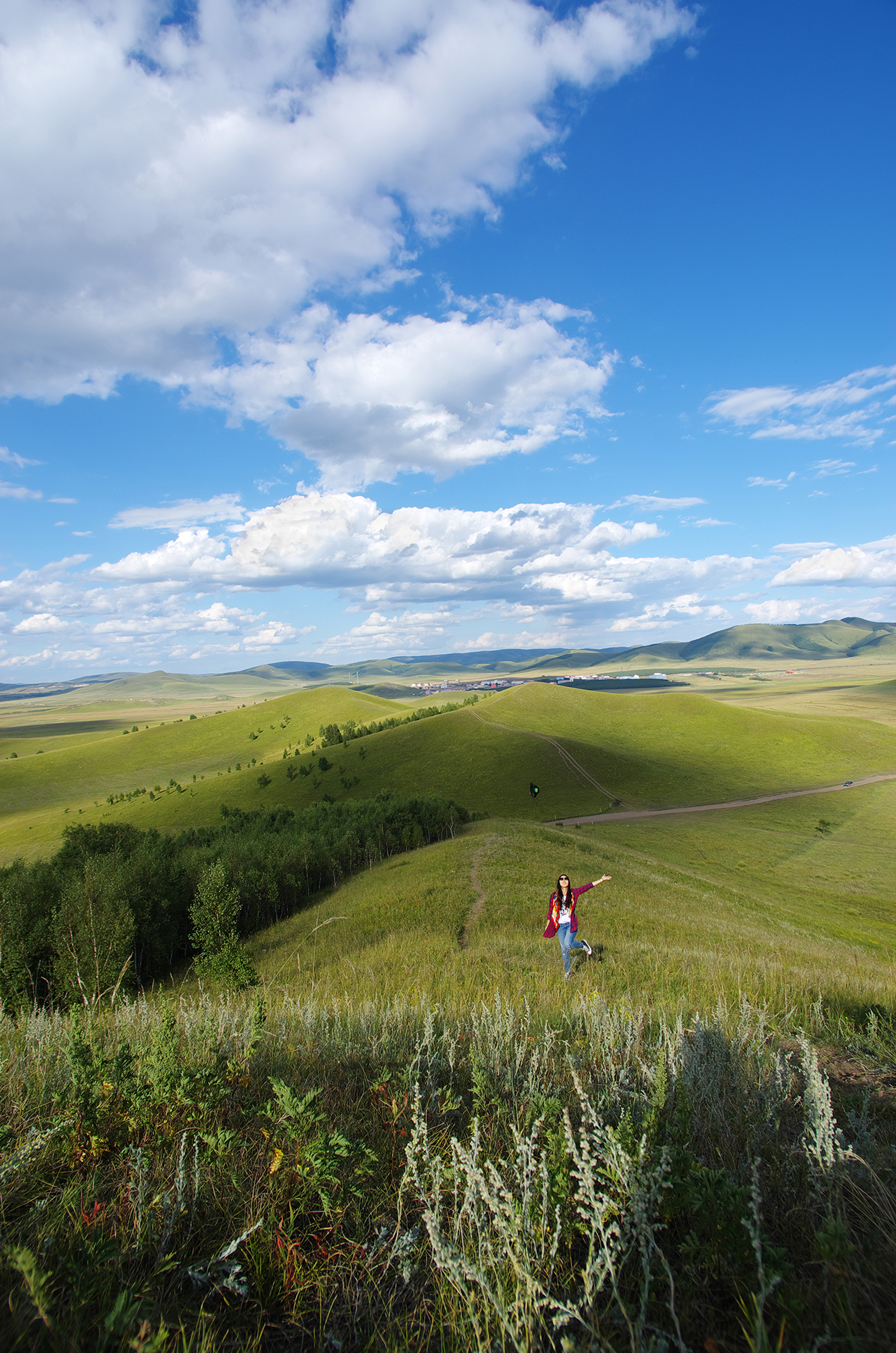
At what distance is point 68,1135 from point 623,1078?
3.60 metres

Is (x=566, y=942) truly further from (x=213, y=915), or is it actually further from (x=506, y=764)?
(x=506, y=764)

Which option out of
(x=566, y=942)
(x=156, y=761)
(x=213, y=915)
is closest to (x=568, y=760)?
(x=213, y=915)

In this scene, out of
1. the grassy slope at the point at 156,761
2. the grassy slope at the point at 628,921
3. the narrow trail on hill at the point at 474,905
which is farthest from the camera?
the grassy slope at the point at 156,761

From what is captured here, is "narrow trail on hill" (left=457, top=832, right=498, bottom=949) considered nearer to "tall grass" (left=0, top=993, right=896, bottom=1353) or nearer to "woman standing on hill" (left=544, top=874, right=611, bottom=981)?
"woman standing on hill" (left=544, top=874, right=611, bottom=981)

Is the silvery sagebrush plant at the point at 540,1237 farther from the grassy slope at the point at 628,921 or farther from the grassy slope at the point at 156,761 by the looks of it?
the grassy slope at the point at 156,761

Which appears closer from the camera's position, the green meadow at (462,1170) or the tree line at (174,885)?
the green meadow at (462,1170)

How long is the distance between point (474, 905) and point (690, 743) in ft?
277

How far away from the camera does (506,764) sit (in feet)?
279

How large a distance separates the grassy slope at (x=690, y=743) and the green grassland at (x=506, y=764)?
0.31 m

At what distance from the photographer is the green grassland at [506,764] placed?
78.9m

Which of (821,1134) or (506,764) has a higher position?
(821,1134)

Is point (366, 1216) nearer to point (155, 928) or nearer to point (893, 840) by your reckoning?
point (155, 928)

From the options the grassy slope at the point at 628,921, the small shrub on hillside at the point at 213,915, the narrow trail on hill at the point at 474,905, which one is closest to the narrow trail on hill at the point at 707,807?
the grassy slope at the point at 628,921

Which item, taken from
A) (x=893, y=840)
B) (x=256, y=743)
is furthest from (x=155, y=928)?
(x=256, y=743)
